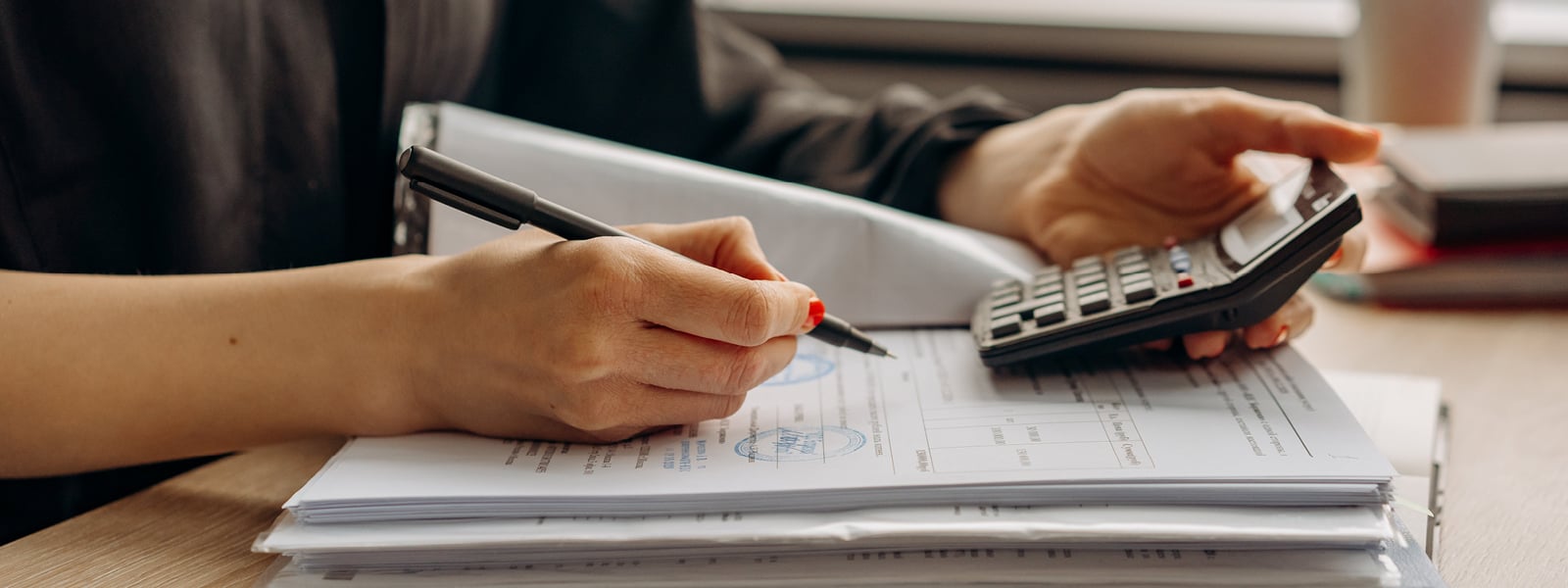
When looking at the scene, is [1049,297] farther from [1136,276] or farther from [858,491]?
[858,491]

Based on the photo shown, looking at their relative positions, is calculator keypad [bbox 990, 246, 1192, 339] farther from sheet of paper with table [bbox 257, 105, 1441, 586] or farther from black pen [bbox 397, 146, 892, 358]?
black pen [bbox 397, 146, 892, 358]

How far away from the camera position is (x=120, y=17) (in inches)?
19.7

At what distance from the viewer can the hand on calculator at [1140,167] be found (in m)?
0.59

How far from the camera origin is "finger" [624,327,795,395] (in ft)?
1.40

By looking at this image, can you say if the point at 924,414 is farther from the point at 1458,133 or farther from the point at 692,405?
the point at 1458,133

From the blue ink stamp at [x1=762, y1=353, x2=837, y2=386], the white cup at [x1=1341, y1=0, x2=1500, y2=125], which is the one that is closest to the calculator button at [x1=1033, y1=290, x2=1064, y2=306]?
the blue ink stamp at [x1=762, y1=353, x2=837, y2=386]

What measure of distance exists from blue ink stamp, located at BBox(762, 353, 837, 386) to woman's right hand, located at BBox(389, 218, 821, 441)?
6 cm

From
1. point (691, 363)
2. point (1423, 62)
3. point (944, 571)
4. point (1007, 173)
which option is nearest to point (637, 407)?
point (691, 363)

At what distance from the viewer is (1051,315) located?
515mm

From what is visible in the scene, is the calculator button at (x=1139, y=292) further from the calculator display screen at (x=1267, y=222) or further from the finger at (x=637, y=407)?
the finger at (x=637, y=407)

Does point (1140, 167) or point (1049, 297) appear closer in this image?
point (1049, 297)

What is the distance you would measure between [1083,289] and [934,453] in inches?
6.3

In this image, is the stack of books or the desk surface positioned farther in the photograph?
the stack of books

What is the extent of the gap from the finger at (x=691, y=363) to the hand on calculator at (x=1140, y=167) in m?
0.27
